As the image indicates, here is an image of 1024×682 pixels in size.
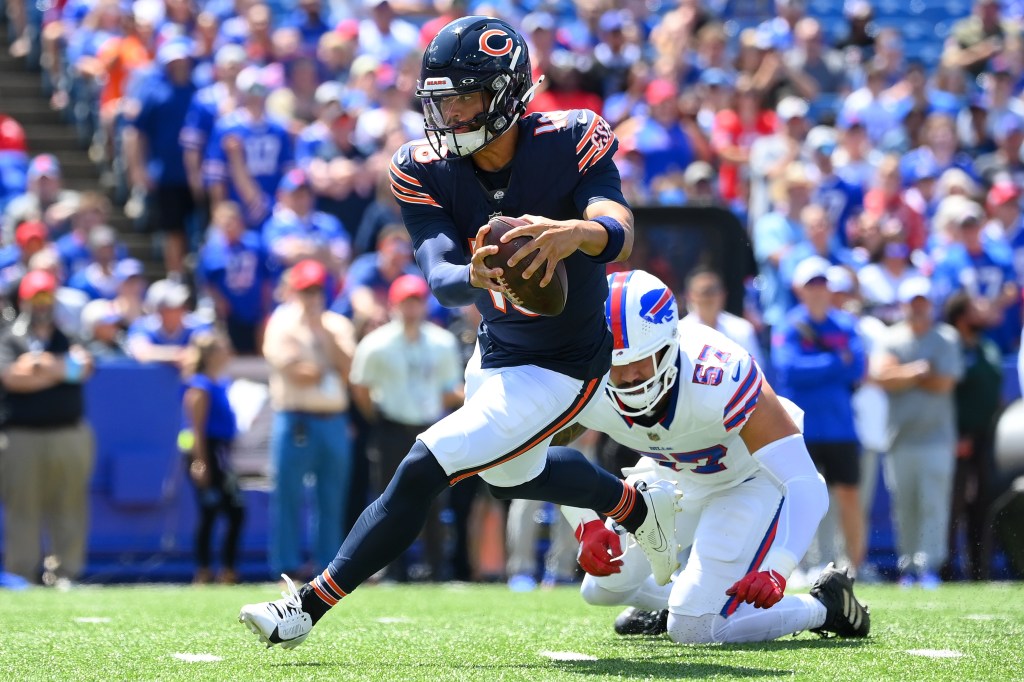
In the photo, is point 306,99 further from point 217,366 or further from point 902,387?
point 902,387

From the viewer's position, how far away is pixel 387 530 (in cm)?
477

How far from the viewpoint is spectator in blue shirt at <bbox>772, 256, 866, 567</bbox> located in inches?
370

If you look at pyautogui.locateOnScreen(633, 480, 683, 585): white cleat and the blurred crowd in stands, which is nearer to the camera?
pyautogui.locateOnScreen(633, 480, 683, 585): white cleat

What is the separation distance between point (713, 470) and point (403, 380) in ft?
13.8

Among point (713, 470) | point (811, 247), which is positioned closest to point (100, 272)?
point (811, 247)

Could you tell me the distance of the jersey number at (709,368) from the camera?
543 centimetres

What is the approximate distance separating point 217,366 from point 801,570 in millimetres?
3720

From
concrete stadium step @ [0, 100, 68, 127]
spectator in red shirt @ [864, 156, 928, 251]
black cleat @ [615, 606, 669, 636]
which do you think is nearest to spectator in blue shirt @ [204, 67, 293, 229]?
Answer: concrete stadium step @ [0, 100, 68, 127]

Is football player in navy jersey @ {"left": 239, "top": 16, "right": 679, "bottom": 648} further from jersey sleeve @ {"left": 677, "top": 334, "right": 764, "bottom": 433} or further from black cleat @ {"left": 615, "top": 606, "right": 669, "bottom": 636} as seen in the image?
black cleat @ {"left": 615, "top": 606, "right": 669, "bottom": 636}

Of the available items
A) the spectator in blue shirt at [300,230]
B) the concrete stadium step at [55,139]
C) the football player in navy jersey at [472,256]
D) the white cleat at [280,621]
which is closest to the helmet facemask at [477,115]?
the football player in navy jersey at [472,256]

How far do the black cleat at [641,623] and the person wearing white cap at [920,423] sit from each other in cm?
416

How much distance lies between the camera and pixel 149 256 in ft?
40.6

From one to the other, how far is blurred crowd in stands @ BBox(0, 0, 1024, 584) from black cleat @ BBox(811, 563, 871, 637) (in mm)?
3584

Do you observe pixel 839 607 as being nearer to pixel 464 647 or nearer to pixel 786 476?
pixel 786 476
